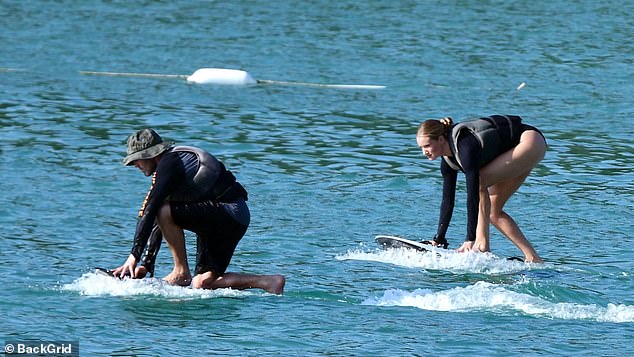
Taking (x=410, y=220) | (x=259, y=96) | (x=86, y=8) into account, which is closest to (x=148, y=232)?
(x=410, y=220)

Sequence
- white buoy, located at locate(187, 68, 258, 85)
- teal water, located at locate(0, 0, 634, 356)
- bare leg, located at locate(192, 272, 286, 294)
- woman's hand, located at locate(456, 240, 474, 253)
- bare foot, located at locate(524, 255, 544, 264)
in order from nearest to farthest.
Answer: teal water, located at locate(0, 0, 634, 356) → bare leg, located at locate(192, 272, 286, 294) → woman's hand, located at locate(456, 240, 474, 253) → bare foot, located at locate(524, 255, 544, 264) → white buoy, located at locate(187, 68, 258, 85)

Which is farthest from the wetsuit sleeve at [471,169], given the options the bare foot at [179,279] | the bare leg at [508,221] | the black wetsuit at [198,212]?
the bare foot at [179,279]

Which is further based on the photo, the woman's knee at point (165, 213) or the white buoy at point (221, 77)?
the white buoy at point (221, 77)

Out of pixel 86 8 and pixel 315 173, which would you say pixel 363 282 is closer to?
pixel 315 173

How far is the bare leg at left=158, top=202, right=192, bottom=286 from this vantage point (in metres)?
10.4

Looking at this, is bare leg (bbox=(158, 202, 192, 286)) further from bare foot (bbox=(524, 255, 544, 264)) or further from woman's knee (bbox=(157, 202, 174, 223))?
bare foot (bbox=(524, 255, 544, 264))

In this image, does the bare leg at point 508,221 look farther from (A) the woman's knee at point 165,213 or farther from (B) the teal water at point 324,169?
Answer: (A) the woman's knee at point 165,213

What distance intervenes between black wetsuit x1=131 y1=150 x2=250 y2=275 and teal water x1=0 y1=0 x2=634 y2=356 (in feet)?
1.05

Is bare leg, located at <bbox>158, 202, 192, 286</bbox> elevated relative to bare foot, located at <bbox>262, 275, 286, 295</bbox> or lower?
elevated

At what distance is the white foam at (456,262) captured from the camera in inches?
472

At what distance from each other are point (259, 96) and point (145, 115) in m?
2.33

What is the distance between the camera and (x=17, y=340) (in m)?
9.55

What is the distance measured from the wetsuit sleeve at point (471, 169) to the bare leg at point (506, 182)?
0.97 feet
